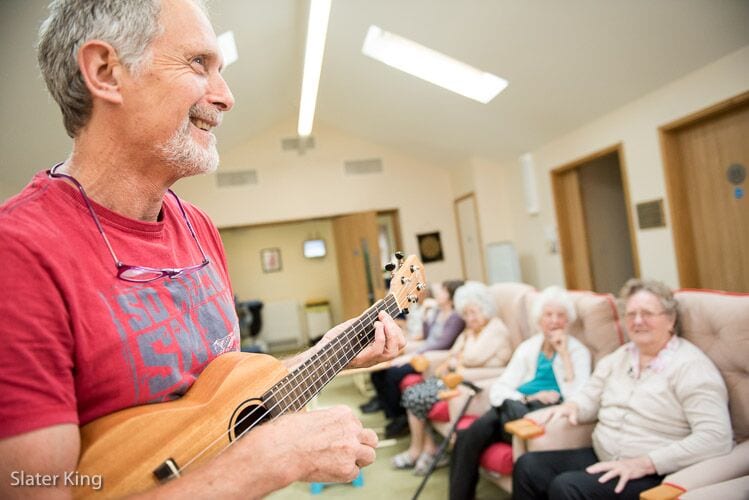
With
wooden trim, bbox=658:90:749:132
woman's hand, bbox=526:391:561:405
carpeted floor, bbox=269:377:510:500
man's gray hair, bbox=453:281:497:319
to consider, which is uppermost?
wooden trim, bbox=658:90:749:132

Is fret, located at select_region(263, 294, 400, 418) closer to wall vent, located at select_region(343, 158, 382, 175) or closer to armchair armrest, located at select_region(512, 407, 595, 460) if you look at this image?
armchair armrest, located at select_region(512, 407, 595, 460)

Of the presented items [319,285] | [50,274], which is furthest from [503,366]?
[319,285]

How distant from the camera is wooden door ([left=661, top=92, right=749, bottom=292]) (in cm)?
362

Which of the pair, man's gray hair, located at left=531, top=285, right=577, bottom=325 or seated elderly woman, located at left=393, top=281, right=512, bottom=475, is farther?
seated elderly woman, located at left=393, top=281, right=512, bottom=475

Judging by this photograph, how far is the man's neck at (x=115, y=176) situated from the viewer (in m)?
0.77

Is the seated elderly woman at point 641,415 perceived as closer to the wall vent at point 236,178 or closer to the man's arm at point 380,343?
the man's arm at point 380,343

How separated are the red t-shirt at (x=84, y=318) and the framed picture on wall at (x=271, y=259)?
964 cm

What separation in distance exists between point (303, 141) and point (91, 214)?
698 centimetres

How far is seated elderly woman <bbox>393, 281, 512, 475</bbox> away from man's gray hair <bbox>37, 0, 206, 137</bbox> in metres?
3.01

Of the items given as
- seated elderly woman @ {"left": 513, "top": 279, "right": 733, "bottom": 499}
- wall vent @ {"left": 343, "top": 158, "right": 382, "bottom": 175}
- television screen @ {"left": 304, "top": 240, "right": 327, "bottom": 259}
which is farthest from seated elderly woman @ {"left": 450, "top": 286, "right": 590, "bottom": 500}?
television screen @ {"left": 304, "top": 240, "right": 327, "bottom": 259}

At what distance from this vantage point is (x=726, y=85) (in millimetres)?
3396

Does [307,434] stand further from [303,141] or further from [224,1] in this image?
[303,141]

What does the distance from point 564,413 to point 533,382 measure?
0.48 m

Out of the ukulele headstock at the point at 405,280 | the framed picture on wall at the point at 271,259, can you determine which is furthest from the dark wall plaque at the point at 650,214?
the framed picture on wall at the point at 271,259
